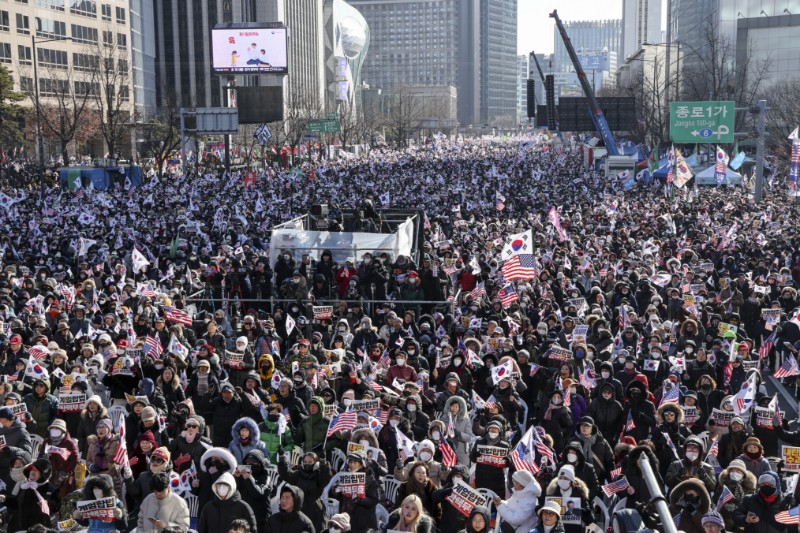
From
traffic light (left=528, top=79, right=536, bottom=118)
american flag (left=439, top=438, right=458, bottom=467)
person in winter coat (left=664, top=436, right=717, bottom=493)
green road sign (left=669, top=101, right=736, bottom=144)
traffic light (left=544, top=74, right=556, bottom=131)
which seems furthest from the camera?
traffic light (left=528, top=79, right=536, bottom=118)

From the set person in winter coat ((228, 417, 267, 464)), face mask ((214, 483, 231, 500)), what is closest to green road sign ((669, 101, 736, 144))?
person in winter coat ((228, 417, 267, 464))

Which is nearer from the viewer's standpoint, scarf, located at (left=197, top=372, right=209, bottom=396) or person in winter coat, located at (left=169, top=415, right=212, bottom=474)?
person in winter coat, located at (left=169, top=415, right=212, bottom=474)

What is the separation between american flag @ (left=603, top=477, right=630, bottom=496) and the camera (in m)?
8.50

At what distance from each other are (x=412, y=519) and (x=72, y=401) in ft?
15.4

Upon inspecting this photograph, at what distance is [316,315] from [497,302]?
9.56 feet

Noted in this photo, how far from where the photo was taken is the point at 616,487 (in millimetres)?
8523

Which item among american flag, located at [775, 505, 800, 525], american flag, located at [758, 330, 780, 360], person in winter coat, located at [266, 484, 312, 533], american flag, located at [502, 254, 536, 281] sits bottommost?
american flag, located at [758, 330, 780, 360]

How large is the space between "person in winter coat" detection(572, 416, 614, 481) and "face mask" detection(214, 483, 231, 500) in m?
3.26

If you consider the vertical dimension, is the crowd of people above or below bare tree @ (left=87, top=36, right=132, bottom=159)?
below

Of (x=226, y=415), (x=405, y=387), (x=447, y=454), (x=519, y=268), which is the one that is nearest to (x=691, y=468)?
(x=447, y=454)

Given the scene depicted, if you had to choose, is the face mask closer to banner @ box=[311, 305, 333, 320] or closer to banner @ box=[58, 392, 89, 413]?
banner @ box=[58, 392, 89, 413]

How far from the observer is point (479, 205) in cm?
3441

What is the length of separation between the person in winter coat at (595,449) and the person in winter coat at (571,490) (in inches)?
47.1

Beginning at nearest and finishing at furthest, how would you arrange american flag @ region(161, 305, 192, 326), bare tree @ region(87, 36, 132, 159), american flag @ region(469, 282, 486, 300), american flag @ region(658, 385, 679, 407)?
american flag @ region(658, 385, 679, 407) < american flag @ region(161, 305, 192, 326) < american flag @ region(469, 282, 486, 300) < bare tree @ region(87, 36, 132, 159)
